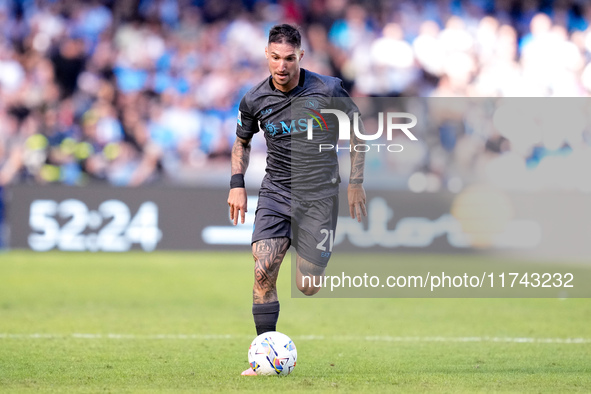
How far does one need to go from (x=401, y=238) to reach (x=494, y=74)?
4090mm

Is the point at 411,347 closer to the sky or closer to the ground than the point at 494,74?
closer to the ground

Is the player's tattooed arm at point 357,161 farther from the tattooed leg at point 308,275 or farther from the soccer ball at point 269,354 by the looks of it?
the soccer ball at point 269,354

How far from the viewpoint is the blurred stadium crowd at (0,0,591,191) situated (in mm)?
16625

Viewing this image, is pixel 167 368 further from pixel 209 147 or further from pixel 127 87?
pixel 127 87

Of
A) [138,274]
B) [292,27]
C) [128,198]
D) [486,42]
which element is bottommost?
[138,274]

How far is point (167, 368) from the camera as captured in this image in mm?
6602

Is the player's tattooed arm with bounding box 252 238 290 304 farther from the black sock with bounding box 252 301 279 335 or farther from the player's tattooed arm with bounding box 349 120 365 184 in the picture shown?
the player's tattooed arm with bounding box 349 120 365 184

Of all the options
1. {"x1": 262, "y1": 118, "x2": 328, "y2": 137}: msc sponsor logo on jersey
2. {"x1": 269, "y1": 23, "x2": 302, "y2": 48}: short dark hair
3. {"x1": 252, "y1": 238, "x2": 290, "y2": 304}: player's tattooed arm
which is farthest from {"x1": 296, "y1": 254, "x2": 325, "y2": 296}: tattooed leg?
{"x1": 269, "y1": 23, "x2": 302, "y2": 48}: short dark hair

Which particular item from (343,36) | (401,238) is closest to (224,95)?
(343,36)

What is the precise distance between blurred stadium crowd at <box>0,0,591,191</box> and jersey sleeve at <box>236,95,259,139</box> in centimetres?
915

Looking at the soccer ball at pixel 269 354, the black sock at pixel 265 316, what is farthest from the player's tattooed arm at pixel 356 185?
the soccer ball at pixel 269 354

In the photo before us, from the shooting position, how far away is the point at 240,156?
670cm

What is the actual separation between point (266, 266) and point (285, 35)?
161cm

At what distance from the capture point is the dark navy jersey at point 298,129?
21.5ft
